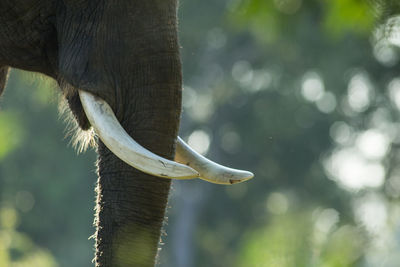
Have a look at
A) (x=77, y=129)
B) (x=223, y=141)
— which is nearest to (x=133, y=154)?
(x=77, y=129)

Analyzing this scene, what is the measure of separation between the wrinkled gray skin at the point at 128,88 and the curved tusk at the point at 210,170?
7.7 inches

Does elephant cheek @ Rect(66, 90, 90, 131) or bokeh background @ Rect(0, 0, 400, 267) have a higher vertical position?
bokeh background @ Rect(0, 0, 400, 267)

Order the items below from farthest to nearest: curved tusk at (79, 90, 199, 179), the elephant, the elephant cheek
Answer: the elephant cheek
the elephant
curved tusk at (79, 90, 199, 179)

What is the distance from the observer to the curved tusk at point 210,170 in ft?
11.9

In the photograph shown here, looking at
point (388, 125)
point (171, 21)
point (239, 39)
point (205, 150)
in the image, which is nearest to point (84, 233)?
point (205, 150)

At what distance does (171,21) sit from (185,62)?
2954cm

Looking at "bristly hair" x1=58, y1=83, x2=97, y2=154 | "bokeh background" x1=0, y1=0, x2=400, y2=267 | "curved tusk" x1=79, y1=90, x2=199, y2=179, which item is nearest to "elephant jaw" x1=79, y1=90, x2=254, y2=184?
"curved tusk" x1=79, y1=90, x2=199, y2=179

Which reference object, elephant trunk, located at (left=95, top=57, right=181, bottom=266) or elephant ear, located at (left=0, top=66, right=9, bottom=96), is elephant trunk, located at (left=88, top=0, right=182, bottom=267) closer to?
elephant trunk, located at (left=95, top=57, right=181, bottom=266)

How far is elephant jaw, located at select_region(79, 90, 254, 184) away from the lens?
3.25 m

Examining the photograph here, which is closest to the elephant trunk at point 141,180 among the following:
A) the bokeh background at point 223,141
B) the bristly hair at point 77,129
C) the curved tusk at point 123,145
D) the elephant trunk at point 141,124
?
the elephant trunk at point 141,124

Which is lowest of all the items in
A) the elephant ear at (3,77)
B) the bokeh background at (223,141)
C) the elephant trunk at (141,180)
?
the elephant trunk at (141,180)

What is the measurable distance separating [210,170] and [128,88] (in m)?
0.40

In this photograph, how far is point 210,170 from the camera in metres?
3.74

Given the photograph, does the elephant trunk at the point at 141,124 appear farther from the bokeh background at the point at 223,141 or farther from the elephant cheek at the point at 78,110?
the bokeh background at the point at 223,141
